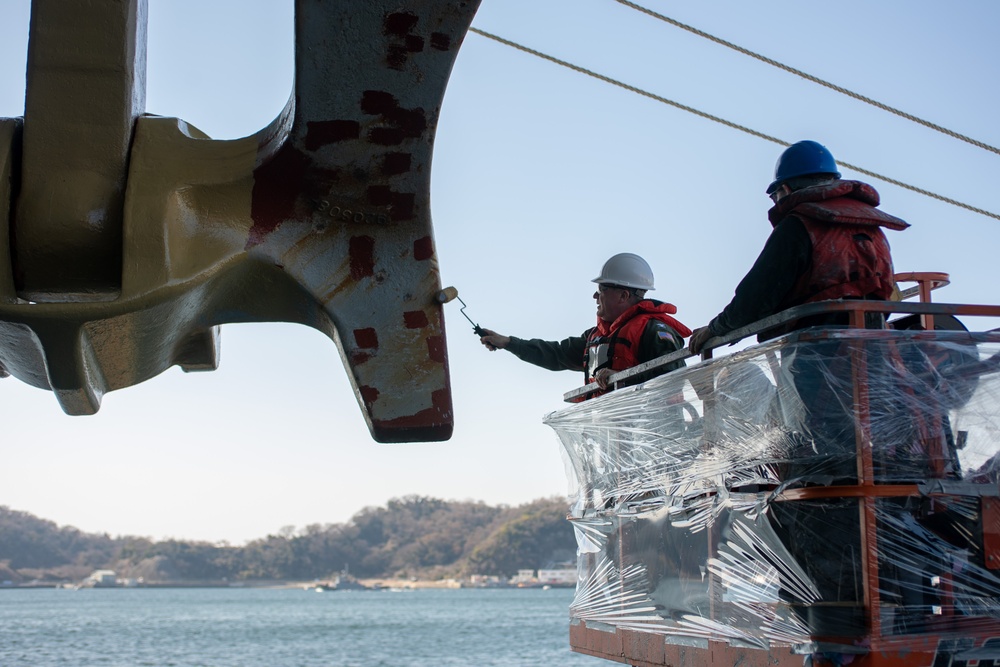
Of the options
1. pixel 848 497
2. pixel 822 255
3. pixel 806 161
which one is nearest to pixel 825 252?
pixel 822 255

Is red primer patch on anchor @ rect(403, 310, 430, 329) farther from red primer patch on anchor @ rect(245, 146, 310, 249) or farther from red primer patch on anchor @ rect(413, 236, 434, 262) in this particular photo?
red primer patch on anchor @ rect(245, 146, 310, 249)

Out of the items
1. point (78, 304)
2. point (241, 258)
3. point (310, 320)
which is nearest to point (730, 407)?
point (310, 320)

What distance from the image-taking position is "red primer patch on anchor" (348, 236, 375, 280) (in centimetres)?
414

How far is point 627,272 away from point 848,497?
8.66 feet

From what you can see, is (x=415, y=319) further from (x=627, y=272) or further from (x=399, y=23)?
(x=627, y=272)

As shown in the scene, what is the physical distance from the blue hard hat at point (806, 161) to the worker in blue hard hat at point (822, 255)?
10.6 inches

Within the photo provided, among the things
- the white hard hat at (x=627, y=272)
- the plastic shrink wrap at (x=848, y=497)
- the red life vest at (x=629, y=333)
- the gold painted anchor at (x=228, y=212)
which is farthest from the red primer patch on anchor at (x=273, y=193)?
the white hard hat at (x=627, y=272)

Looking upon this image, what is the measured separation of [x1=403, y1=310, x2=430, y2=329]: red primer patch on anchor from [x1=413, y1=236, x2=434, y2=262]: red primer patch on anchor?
202mm

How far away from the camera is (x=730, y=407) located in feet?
14.9

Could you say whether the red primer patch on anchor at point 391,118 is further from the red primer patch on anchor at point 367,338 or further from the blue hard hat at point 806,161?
the blue hard hat at point 806,161

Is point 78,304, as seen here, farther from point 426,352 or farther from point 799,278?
point 799,278

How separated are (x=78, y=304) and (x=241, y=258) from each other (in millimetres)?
597

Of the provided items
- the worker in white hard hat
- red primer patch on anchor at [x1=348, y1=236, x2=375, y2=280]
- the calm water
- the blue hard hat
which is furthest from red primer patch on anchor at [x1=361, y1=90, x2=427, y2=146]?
the calm water

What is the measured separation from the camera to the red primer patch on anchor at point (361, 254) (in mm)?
4137
